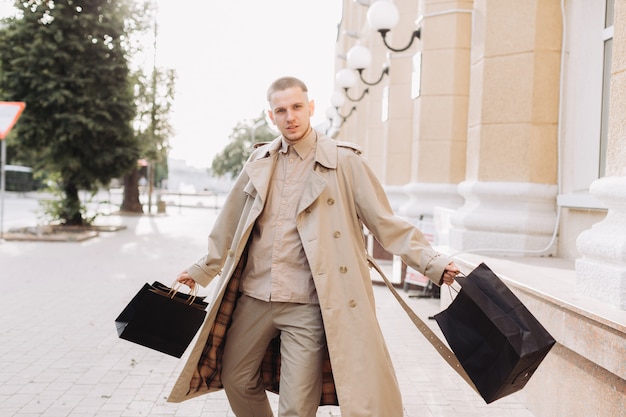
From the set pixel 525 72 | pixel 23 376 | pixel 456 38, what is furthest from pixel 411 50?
pixel 23 376

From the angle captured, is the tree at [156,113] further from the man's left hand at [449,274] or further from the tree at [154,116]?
the man's left hand at [449,274]

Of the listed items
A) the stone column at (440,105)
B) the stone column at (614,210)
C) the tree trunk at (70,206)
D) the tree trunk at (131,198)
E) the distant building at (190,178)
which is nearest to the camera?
the stone column at (614,210)

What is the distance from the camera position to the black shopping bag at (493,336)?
2.99m

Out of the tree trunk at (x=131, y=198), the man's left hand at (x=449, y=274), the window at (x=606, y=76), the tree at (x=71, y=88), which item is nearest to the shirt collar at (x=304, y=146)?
the man's left hand at (x=449, y=274)

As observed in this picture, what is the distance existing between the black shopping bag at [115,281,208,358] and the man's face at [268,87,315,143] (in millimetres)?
1047

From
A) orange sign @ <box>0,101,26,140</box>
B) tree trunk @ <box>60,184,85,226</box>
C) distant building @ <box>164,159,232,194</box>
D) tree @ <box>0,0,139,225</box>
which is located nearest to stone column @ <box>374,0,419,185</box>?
orange sign @ <box>0,101,26,140</box>

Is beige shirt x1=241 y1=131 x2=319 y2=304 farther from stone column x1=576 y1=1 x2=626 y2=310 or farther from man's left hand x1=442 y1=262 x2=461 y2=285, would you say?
stone column x1=576 y1=1 x2=626 y2=310

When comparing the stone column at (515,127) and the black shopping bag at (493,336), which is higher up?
the stone column at (515,127)

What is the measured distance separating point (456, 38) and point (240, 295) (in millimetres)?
7734

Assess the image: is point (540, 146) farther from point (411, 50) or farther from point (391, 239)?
point (411, 50)

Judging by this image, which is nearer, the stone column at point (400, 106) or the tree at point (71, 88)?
the stone column at point (400, 106)

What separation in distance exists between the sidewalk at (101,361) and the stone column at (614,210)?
4.33 feet

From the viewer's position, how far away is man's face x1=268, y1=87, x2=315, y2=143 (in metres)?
3.37

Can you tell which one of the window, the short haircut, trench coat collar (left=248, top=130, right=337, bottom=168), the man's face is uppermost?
the window
